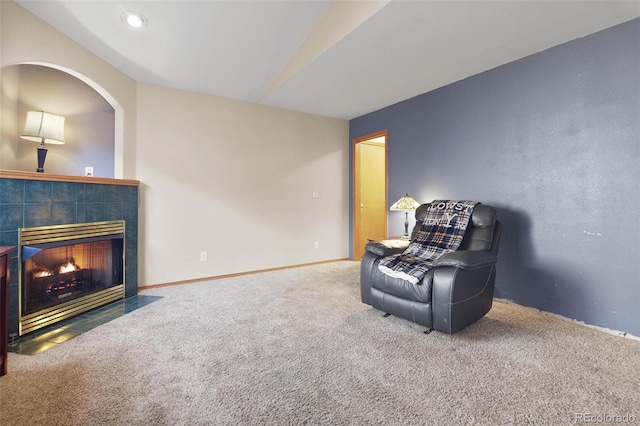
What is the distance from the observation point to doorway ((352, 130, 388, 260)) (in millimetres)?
4863

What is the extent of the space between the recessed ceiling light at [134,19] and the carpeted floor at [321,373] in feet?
7.93

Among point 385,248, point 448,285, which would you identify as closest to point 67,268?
point 385,248

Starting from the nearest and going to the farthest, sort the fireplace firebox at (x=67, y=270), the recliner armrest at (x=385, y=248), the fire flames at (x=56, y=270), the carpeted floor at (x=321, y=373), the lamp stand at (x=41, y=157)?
the carpeted floor at (x=321, y=373) < the fireplace firebox at (x=67, y=270) < the fire flames at (x=56, y=270) < the lamp stand at (x=41, y=157) < the recliner armrest at (x=385, y=248)

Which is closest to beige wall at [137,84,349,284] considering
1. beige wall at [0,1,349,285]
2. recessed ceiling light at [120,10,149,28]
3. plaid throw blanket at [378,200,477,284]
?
beige wall at [0,1,349,285]

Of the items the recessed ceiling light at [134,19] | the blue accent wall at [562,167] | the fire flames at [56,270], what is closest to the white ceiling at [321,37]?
the recessed ceiling light at [134,19]

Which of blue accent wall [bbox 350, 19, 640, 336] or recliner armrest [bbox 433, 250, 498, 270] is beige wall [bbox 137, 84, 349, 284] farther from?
recliner armrest [bbox 433, 250, 498, 270]

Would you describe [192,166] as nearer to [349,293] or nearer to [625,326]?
[349,293]

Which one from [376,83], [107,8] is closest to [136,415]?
[107,8]

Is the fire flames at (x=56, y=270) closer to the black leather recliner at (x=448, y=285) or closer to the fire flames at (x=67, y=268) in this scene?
the fire flames at (x=67, y=268)

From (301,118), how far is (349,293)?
2.72m

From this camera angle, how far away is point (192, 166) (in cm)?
365

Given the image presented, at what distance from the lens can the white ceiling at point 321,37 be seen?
6.97 feet

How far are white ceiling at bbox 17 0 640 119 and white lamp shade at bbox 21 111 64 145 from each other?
0.72 meters

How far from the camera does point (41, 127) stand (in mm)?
2484
